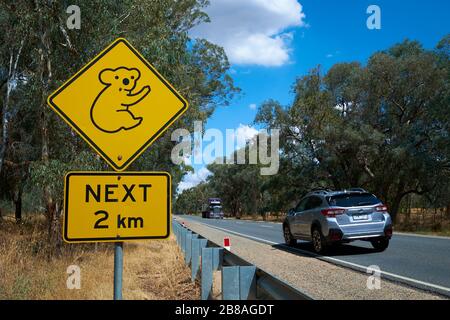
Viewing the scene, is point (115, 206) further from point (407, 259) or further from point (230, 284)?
point (407, 259)

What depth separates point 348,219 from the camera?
Result: 12.4 meters

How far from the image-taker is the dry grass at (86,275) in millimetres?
6699

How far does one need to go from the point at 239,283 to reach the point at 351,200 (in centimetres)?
906

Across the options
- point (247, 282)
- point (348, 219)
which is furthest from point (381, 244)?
point (247, 282)

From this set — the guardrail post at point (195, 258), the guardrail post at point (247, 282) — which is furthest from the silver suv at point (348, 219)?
the guardrail post at point (247, 282)

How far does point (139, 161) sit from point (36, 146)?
7.21m

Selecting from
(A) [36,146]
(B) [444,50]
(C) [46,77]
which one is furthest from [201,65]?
(C) [46,77]

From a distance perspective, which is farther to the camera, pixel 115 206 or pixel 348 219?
pixel 348 219

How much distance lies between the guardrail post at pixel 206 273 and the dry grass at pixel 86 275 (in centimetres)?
90

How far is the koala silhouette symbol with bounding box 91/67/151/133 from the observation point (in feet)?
12.2

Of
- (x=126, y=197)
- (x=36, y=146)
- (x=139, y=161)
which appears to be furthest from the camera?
(x=36, y=146)
